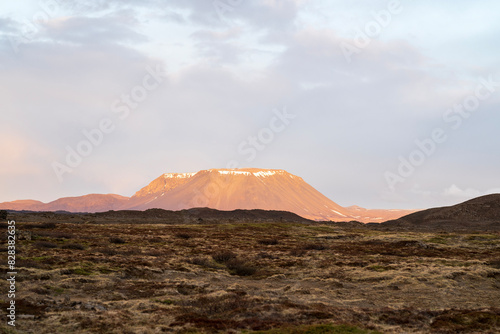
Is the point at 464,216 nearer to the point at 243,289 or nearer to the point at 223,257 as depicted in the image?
the point at 223,257

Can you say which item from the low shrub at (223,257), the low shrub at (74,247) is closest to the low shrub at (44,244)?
the low shrub at (74,247)

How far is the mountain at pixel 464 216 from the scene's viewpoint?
119 metres

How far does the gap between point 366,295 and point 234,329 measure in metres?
13.9

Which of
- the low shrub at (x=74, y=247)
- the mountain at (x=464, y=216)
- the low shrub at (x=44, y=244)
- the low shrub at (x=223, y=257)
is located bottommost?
the low shrub at (x=223, y=257)

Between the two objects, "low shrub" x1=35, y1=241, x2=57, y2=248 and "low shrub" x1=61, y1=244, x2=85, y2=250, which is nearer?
"low shrub" x1=35, y1=241, x2=57, y2=248

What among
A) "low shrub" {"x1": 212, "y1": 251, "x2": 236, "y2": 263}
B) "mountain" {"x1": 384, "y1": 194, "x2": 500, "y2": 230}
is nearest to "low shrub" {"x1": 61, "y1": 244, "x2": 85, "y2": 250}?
"low shrub" {"x1": 212, "y1": 251, "x2": 236, "y2": 263}

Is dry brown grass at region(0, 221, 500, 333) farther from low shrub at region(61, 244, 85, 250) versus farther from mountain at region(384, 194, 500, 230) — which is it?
mountain at region(384, 194, 500, 230)

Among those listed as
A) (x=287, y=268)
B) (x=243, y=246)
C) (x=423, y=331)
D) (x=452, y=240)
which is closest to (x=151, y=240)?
(x=243, y=246)

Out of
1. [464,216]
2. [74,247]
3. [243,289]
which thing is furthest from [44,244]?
[464,216]

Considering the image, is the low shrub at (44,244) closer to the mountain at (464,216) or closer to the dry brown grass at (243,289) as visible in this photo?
the dry brown grass at (243,289)

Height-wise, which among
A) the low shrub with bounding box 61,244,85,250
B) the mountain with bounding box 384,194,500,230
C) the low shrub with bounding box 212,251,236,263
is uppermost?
the mountain with bounding box 384,194,500,230

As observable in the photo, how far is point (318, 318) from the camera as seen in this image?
1881 cm

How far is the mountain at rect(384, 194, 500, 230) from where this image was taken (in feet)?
391

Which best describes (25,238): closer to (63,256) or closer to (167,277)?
(63,256)
